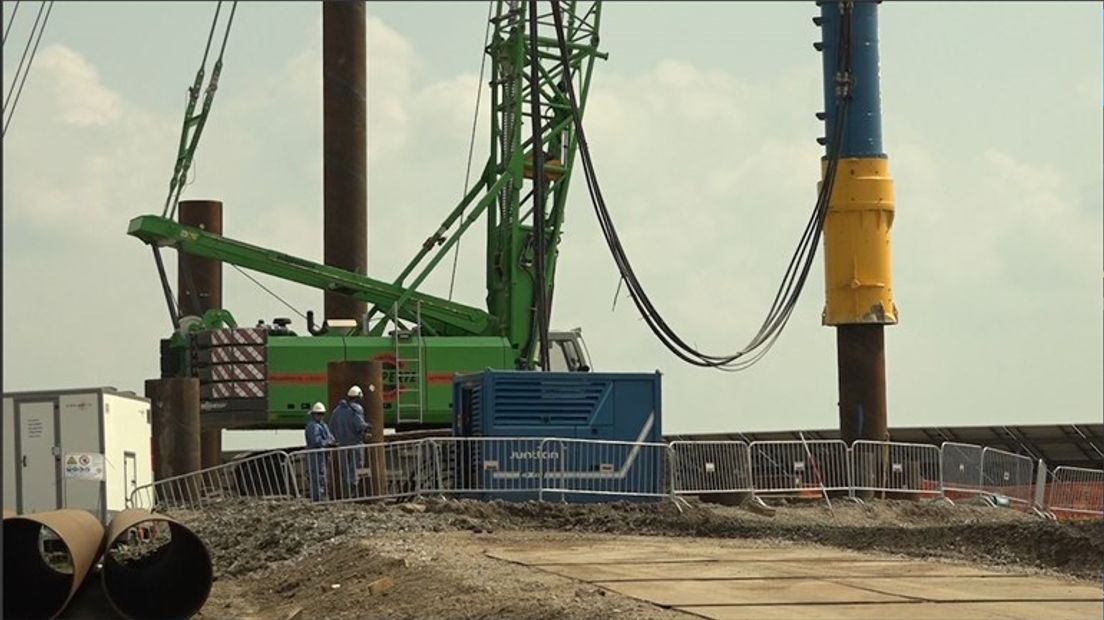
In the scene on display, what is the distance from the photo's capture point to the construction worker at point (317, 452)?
83.4 feet

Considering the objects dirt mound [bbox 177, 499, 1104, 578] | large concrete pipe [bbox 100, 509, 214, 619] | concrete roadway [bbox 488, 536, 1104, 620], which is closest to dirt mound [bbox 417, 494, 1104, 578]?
dirt mound [bbox 177, 499, 1104, 578]

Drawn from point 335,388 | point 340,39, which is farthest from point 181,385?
point 340,39

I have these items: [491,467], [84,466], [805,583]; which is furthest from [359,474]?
[805,583]

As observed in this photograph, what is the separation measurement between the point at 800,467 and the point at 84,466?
10.4 meters

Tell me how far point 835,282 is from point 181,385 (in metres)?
10.2

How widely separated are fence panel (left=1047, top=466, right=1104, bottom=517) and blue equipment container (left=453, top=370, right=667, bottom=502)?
8.04m

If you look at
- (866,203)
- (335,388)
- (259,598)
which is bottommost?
(259,598)

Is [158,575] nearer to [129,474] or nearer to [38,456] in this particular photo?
[38,456]

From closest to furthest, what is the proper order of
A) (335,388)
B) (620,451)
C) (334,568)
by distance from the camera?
(334,568), (620,451), (335,388)

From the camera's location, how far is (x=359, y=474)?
25.6 m

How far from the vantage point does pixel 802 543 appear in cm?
2103

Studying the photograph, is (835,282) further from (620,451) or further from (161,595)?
(161,595)

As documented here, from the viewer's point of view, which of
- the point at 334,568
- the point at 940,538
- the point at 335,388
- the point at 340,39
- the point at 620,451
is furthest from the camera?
the point at 340,39

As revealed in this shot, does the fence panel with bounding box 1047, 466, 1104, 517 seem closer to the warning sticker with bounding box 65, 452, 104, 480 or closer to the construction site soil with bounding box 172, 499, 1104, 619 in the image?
the construction site soil with bounding box 172, 499, 1104, 619
